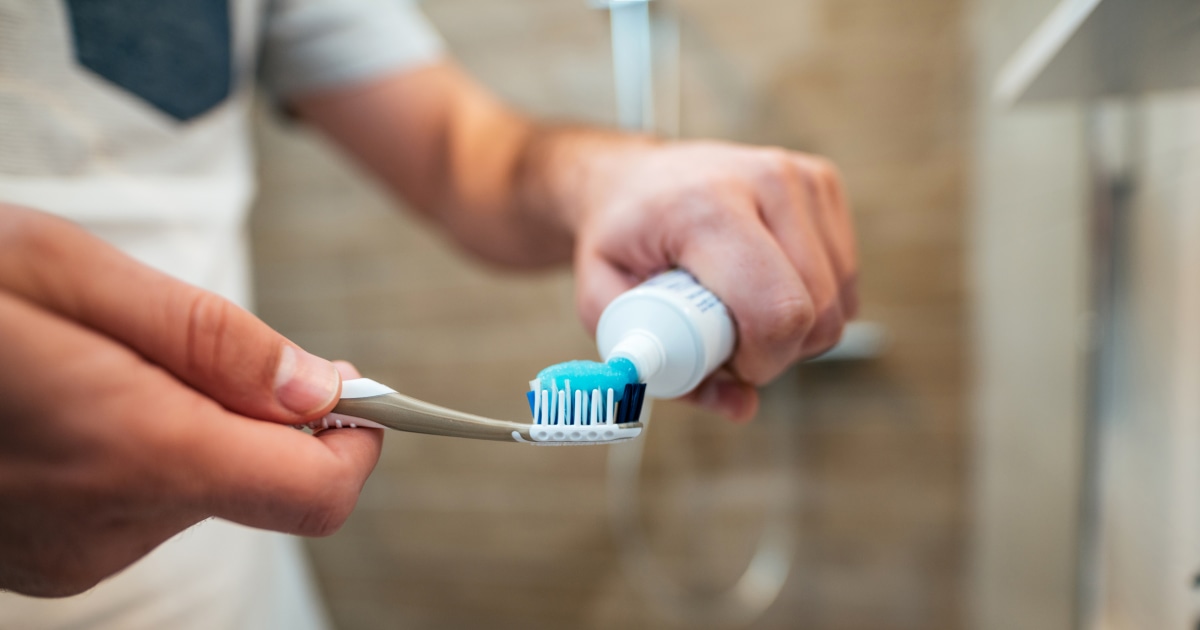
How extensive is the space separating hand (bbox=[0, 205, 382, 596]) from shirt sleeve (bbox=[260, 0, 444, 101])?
440 mm

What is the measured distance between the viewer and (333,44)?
0.57 meters

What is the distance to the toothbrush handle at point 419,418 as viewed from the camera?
0.24 metres

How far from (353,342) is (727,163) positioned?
0.95 m

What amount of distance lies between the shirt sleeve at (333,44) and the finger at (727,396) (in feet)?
1.35

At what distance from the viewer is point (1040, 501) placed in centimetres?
63

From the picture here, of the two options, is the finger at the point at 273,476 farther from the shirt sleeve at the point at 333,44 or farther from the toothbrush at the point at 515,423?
the shirt sleeve at the point at 333,44

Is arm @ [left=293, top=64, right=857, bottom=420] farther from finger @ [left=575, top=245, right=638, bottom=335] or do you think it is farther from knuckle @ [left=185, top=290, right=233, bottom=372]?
knuckle @ [left=185, top=290, right=233, bottom=372]

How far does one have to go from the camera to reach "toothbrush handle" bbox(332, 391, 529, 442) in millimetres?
235

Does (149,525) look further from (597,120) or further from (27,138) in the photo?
(597,120)

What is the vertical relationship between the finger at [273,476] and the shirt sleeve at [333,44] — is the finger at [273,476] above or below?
below

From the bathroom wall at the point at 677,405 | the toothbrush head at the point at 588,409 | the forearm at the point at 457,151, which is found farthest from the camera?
the bathroom wall at the point at 677,405

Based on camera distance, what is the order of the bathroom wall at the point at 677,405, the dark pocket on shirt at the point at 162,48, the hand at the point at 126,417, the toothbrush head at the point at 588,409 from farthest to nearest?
the bathroom wall at the point at 677,405 → the dark pocket on shirt at the point at 162,48 → the toothbrush head at the point at 588,409 → the hand at the point at 126,417

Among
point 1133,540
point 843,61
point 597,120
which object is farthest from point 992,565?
point 597,120

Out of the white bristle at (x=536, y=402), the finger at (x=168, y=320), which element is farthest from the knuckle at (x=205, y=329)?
the white bristle at (x=536, y=402)
